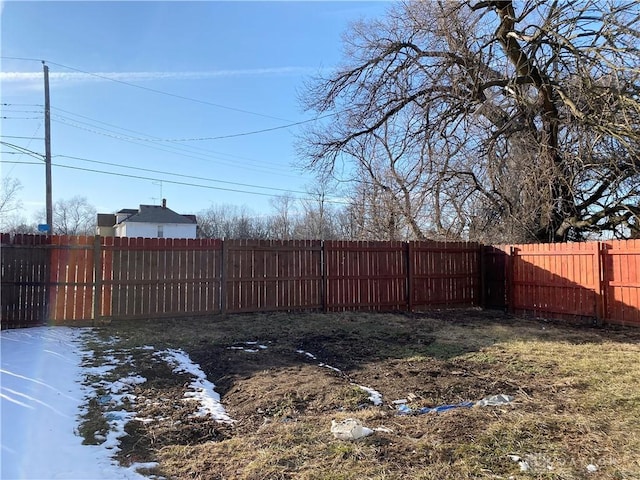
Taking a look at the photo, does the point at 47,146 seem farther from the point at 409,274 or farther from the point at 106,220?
the point at 106,220

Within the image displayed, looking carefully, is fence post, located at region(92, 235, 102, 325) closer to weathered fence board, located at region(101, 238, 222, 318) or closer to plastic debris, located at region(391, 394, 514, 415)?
weathered fence board, located at region(101, 238, 222, 318)

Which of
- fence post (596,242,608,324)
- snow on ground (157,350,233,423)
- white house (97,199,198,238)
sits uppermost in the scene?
white house (97,199,198,238)

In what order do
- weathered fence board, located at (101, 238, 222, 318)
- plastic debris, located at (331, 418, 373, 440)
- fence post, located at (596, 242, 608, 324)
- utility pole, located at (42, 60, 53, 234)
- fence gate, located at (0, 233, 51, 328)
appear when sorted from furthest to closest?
utility pole, located at (42, 60, 53, 234) < fence post, located at (596, 242, 608, 324) < weathered fence board, located at (101, 238, 222, 318) < fence gate, located at (0, 233, 51, 328) < plastic debris, located at (331, 418, 373, 440)

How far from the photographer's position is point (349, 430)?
10.9 ft

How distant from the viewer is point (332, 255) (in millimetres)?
10672

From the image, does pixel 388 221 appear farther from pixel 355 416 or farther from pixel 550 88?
pixel 355 416

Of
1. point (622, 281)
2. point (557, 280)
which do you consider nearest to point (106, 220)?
point (557, 280)

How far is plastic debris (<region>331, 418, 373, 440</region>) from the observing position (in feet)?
10.8

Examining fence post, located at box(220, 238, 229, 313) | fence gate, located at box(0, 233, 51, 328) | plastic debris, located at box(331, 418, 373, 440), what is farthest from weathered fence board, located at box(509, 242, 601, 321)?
fence gate, located at box(0, 233, 51, 328)

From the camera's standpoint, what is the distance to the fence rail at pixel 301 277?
7930mm

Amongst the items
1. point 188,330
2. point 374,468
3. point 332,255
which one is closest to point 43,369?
point 188,330

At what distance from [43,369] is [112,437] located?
2.16 m

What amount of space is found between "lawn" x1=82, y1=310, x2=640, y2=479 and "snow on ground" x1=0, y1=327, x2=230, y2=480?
0.13m

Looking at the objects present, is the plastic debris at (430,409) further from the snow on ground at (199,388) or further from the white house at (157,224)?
the white house at (157,224)
